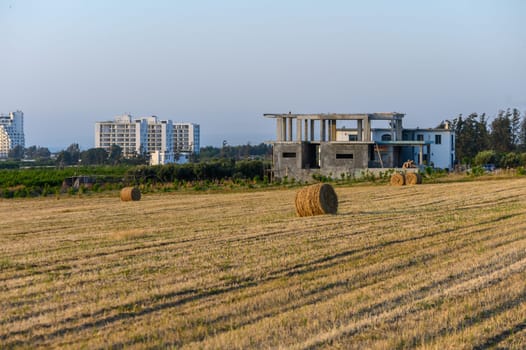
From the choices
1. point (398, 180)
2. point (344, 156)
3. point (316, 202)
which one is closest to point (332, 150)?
point (344, 156)

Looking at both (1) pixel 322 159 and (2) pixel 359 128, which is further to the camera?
(2) pixel 359 128

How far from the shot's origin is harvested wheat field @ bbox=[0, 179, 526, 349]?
8594mm

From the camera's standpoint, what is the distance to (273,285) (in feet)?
37.1

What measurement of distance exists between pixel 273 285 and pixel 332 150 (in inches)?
2066

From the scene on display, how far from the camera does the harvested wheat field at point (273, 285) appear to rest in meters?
8.59

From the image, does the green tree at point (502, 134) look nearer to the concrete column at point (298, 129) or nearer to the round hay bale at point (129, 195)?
the concrete column at point (298, 129)

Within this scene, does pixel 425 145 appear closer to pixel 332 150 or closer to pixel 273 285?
pixel 332 150

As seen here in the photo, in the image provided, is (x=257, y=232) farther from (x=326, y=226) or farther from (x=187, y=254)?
(x=187, y=254)

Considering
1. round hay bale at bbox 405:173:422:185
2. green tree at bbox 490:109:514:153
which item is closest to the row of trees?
green tree at bbox 490:109:514:153

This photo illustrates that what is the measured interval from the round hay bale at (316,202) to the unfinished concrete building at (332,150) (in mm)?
35543

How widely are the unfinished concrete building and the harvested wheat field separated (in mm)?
41778

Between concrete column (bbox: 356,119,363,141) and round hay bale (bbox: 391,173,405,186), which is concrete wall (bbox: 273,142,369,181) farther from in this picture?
round hay bale (bbox: 391,173,405,186)

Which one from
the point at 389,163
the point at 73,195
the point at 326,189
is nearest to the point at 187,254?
the point at 326,189

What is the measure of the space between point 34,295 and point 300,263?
444 cm
